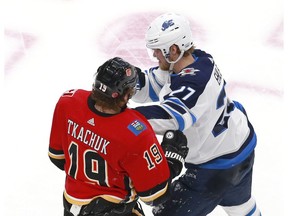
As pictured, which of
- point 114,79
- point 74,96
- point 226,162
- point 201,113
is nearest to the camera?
point 114,79

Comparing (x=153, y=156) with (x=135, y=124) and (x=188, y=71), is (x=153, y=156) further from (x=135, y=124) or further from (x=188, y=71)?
(x=188, y=71)

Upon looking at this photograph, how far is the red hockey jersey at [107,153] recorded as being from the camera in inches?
85.8

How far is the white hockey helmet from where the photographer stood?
2.65 metres

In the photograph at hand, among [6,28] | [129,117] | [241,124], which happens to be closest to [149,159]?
[129,117]

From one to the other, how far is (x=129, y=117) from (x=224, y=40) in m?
2.69

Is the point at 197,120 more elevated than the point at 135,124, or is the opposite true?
the point at 135,124

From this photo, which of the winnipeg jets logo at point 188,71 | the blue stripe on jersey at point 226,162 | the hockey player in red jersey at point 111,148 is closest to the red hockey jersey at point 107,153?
the hockey player in red jersey at point 111,148

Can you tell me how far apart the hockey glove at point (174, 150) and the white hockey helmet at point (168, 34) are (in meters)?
0.44

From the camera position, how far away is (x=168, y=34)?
2.65 meters

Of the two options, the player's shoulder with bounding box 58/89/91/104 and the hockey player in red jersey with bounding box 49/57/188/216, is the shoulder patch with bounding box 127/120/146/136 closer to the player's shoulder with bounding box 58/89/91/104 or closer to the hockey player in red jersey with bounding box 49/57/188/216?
the hockey player in red jersey with bounding box 49/57/188/216

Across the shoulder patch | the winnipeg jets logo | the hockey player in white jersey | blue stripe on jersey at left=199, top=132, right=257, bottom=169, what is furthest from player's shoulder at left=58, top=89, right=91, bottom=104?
blue stripe on jersey at left=199, top=132, right=257, bottom=169

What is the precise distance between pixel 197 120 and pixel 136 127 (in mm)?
566

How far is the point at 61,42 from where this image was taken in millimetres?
4738

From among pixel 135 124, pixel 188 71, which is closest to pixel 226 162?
pixel 188 71
